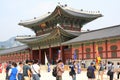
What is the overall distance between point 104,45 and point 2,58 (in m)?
39.9

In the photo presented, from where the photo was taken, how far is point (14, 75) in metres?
12.8

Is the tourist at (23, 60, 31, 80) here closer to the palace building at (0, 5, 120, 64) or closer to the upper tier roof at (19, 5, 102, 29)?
the palace building at (0, 5, 120, 64)

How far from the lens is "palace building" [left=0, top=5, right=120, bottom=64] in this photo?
3378cm

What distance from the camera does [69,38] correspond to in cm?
4269

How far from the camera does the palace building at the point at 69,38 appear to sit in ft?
111

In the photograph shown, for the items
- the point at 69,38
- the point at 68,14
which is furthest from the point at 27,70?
the point at 68,14

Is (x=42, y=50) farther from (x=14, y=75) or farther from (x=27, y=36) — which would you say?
(x=14, y=75)

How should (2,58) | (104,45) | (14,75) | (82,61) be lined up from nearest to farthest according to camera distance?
(14,75) → (104,45) → (82,61) → (2,58)

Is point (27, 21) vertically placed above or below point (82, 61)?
above

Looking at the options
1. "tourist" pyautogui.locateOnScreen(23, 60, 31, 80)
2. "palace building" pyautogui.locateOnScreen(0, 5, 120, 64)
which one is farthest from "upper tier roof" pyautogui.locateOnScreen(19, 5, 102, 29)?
"tourist" pyautogui.locateOnScreen(23, 60, 31, 80)

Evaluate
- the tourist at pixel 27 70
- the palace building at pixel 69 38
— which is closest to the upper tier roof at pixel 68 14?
the palace building at pixel 69 38

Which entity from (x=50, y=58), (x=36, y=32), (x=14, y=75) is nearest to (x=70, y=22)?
(x=50, y=58)

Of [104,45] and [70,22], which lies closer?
[104,45]

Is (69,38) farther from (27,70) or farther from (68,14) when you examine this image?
(27,70)
